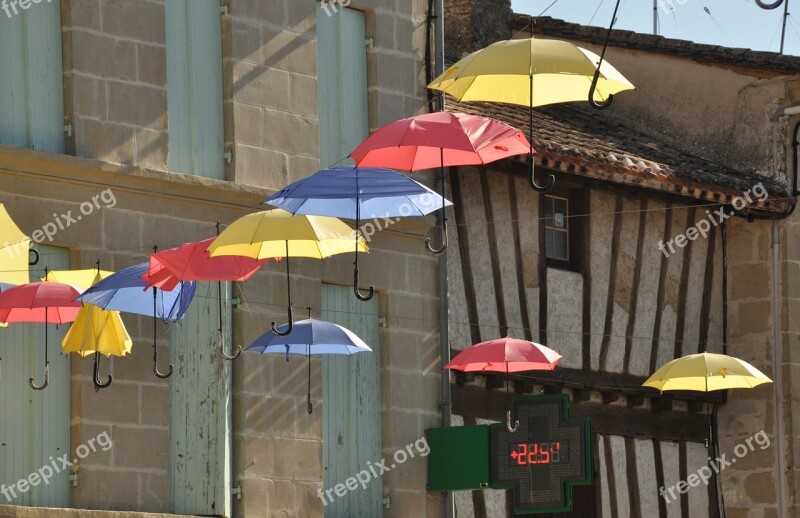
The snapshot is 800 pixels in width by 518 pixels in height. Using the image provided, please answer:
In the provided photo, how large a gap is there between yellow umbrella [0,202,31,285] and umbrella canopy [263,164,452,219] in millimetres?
1758

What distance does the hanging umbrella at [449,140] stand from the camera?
1480 centimetres

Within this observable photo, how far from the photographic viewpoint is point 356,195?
14.9 m

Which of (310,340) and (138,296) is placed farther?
(310,340)

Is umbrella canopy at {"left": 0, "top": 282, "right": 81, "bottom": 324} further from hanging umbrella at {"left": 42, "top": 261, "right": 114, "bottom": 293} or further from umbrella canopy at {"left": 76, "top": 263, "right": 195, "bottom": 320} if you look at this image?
hanging umbrella at {"left": 42, "top": 261, "right": 114, "bottom": 293}

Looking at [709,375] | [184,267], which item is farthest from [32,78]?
[709,375]

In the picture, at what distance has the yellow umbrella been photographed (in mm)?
14664

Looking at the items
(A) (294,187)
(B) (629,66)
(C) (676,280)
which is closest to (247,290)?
(A) (294,187)

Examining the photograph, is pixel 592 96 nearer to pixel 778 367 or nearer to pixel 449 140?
pixel 449 140

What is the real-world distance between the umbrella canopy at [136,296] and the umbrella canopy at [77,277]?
447mm

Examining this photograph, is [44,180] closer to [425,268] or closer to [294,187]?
[294,187]

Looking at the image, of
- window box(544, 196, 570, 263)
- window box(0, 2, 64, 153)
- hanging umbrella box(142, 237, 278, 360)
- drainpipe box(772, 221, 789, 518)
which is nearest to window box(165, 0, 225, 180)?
window box(0, 2, 64, 153)

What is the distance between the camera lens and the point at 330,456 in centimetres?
1853

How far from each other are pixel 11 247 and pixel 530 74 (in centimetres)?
383

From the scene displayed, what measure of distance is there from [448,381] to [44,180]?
4653 millimetres
